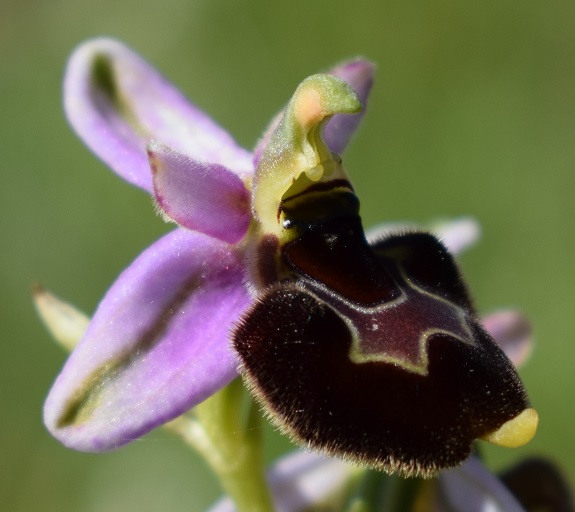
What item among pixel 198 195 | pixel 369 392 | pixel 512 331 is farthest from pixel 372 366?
pixel 512 331

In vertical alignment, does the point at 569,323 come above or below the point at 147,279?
below

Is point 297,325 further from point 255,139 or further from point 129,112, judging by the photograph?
point 255,139

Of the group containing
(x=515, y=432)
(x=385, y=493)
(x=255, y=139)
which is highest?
(x=515, y=432)

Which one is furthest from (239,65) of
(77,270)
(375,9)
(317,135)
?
(317,135)

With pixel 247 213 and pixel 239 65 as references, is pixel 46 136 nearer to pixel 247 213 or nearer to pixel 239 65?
pixel 239 65

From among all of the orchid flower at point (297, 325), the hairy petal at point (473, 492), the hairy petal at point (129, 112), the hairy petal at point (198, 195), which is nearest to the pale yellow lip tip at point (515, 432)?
the orchid flower at point (297, 325)

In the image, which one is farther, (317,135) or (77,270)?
(77,270)

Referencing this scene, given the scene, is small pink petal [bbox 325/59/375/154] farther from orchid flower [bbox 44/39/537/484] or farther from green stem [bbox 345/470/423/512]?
green stem [bbox 345/470/423/512]
